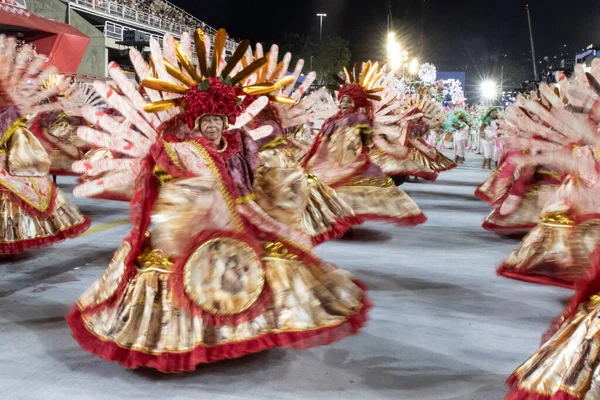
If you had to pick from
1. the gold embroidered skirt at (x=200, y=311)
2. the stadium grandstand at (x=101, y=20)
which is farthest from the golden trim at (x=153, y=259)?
the stadium grandstand at (x=101, y=20)

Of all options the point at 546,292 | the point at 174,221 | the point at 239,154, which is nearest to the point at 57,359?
the point at 174,221

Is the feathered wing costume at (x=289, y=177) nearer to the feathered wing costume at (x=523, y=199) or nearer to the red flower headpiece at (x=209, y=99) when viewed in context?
the red flower headpiece at (x=209, y=99)

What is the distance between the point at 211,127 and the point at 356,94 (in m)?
3.79

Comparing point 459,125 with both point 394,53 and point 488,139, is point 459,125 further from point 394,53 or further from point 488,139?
point 394,53

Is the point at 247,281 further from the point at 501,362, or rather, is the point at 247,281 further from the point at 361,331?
the point at 501,362

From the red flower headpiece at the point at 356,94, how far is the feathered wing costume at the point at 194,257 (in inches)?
139

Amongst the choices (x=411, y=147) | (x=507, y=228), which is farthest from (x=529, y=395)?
(x=411, y=147)

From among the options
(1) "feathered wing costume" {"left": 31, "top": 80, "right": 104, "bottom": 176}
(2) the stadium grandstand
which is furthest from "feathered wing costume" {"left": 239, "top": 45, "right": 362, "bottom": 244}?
(2) the stadium grandstand

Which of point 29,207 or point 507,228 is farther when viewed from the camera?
point 507,228

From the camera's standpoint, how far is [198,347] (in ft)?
10.7

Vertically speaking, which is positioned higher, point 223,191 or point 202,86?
point 202,86

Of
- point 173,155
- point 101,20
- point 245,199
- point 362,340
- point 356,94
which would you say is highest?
point 101,20

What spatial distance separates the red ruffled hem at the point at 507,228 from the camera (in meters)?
7.50

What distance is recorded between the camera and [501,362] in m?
3.77
